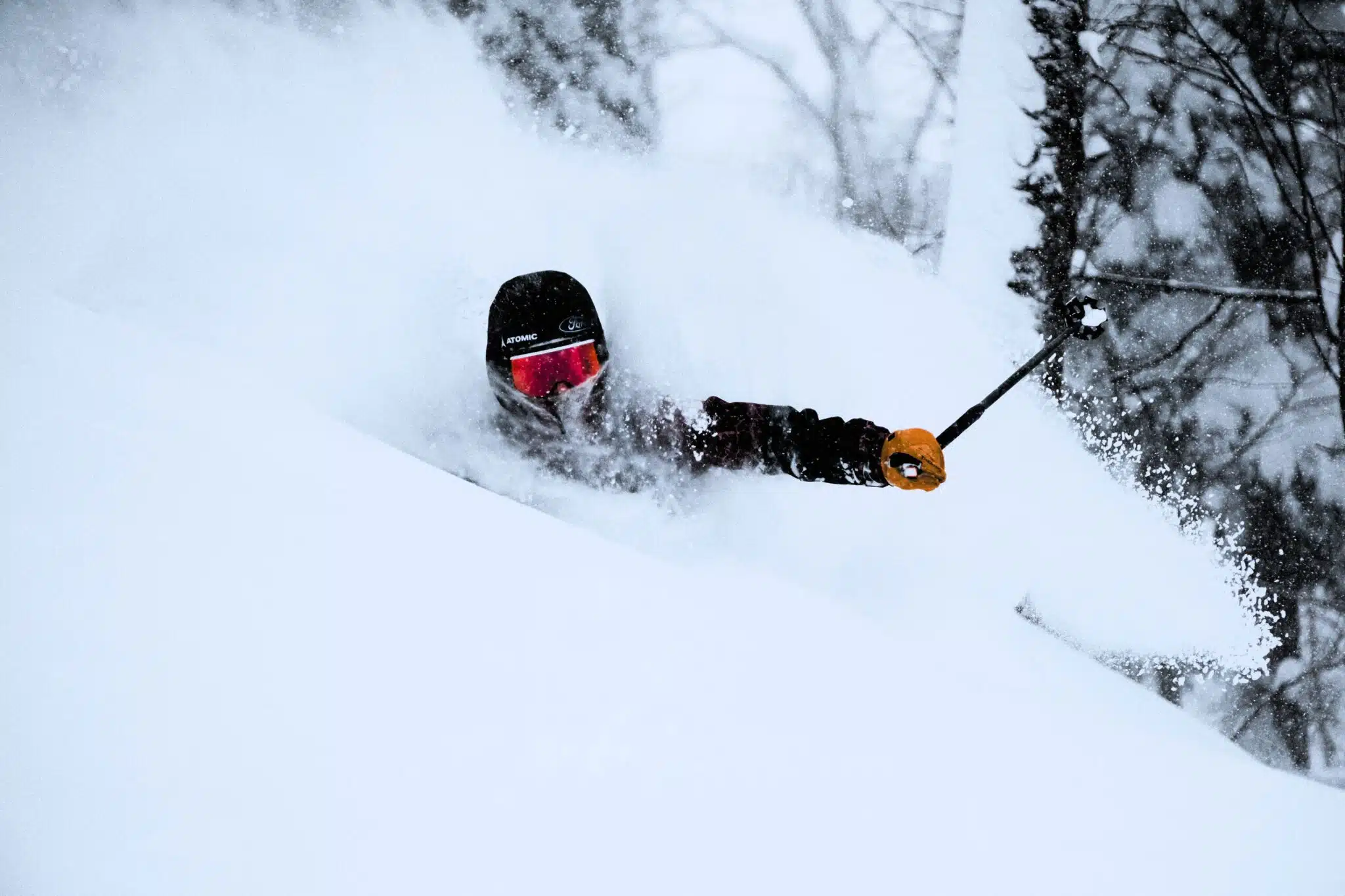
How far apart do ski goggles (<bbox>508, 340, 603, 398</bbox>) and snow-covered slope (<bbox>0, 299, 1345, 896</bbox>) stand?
339 millimetres

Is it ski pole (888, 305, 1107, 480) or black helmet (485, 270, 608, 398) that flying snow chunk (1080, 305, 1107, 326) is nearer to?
ski pole (888, 305, 1107, 480)

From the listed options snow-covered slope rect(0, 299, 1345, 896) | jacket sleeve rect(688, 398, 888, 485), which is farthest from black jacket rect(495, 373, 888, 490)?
snow-covered slope rect(0, 299, 1345, 896)

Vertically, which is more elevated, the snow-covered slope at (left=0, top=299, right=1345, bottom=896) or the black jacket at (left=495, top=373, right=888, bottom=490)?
the black jacket at (left=495, top=373, right=888, bottom=490)

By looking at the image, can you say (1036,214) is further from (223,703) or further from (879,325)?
(223,703)

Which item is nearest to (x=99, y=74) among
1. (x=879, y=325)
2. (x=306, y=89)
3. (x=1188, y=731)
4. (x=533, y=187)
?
(x=306, y=89)

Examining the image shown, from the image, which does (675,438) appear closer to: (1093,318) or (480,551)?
(480,551)

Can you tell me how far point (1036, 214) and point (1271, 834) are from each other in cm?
192

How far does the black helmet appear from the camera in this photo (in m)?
1.82

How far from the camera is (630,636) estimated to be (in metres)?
1.49

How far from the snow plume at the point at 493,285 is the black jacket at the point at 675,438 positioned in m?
0.09

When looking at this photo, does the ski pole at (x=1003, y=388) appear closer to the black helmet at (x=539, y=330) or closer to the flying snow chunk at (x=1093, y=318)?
the flying snow chunk at (x=1093, y=318)

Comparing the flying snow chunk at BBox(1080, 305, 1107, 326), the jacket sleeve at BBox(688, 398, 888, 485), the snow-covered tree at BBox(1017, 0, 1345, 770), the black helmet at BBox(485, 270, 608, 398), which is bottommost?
the jacket sleeve at BBox(688, 398, 888, 485)

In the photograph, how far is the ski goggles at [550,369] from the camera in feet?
5.98

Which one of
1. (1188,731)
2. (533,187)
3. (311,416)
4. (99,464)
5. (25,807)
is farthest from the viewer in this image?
(533,187)
